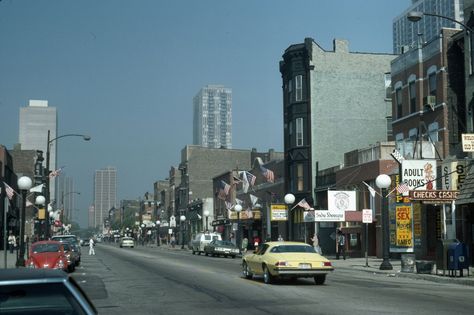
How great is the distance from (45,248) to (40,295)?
2236 cm

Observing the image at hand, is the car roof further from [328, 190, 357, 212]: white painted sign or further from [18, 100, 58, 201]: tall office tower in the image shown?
[18, 100, 58, 201]: tall office tower

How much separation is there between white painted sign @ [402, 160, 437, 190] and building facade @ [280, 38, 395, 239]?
22.5m

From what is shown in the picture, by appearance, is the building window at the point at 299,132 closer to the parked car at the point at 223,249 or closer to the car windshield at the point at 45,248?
the parked car at the point at 223,249

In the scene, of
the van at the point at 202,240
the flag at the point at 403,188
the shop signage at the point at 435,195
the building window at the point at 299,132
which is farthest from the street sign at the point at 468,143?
the van at the point at 202,240

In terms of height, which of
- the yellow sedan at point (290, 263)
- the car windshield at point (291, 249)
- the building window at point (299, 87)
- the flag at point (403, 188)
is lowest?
the yellow sedan at point (290, 263)

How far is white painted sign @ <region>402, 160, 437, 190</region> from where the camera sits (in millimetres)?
31969

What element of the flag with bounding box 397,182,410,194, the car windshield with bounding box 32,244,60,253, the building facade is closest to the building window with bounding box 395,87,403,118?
the flag with bounding box 397,182,410,194

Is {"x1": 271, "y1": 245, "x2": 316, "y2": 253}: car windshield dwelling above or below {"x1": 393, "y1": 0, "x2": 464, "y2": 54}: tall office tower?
below

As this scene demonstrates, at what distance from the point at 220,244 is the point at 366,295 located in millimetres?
35158

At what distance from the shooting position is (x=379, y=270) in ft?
100

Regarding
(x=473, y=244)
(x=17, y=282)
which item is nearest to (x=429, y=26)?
(x=473, y=244)

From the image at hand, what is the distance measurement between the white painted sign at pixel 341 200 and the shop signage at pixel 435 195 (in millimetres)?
14401

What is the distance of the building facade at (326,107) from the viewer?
56906 millimetres

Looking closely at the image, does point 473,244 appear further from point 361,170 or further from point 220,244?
point 220,244
